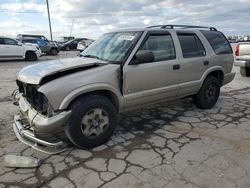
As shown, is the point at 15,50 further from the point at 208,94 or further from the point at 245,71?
the point at 208,94

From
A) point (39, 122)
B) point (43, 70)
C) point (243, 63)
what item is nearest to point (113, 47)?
point (43, 70)

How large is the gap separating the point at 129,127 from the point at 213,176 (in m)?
1.92

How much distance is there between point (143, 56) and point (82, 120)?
139 cm

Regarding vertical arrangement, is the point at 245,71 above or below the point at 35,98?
below

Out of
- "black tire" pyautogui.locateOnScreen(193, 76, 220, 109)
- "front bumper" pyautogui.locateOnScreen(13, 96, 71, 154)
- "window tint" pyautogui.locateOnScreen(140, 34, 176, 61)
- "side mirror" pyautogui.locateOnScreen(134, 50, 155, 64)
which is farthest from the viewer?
"black tire" pyautogui.locateOnScreen(193, 76, 220, 109)

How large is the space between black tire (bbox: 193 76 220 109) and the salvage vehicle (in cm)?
3

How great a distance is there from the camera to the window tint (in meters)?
4.33

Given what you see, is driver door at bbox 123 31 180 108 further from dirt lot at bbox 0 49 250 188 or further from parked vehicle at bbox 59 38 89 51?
parked vehicle at bbox 59 38 89 51

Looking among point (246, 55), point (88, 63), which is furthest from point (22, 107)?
point (246, 55)

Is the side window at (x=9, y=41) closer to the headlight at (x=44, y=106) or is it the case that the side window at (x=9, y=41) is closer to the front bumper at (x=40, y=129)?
the front bumper at (x=40, y=129)

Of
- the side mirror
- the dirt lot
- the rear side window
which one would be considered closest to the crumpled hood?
the side mirror

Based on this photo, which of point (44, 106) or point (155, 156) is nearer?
point (44, 106)

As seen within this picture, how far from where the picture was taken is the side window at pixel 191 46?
489 centimetres

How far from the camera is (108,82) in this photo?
3746 mm
